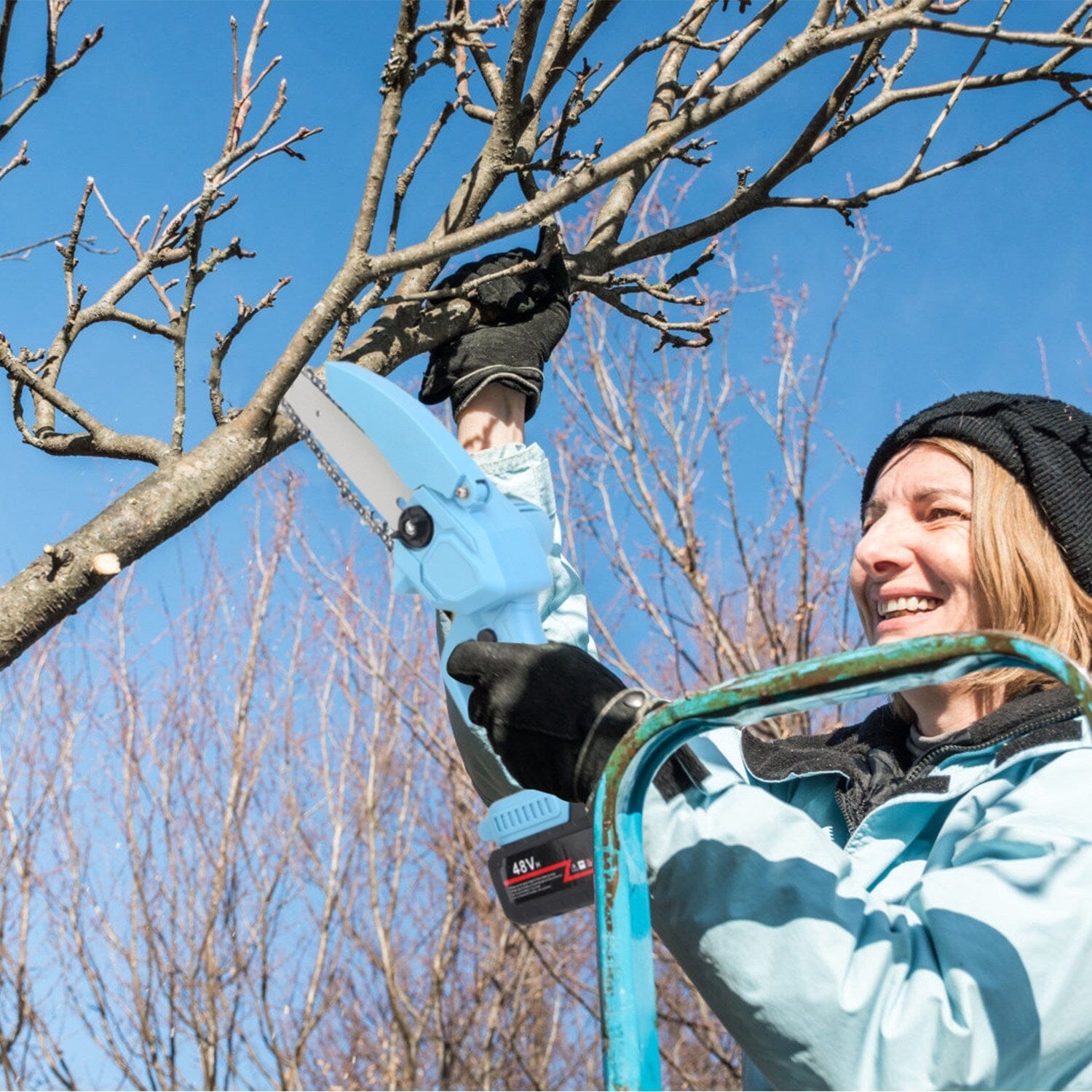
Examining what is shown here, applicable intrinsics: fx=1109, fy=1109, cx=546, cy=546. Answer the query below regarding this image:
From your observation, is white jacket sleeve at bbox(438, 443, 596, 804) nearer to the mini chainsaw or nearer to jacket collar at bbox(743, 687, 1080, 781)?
the mini chainsaw

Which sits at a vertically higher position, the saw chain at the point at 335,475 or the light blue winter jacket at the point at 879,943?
the saw chain at the point at 335,475

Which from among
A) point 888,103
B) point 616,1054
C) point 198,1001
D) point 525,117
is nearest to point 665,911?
point 616,1054

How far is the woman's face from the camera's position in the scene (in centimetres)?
159

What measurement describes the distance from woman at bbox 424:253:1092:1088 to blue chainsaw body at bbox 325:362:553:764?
0.13 meters

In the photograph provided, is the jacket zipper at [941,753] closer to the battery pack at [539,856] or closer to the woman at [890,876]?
the woman at [890,876]

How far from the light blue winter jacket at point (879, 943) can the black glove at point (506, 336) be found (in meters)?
0.91

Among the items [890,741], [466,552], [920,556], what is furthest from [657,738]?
[890,741]

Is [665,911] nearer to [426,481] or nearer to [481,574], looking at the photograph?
[481,574]

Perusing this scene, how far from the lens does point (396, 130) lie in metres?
2.02

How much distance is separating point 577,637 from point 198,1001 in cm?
493

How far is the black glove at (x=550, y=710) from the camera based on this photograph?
110 cm

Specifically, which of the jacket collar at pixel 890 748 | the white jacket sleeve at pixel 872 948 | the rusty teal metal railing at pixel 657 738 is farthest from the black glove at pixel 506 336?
the rusty teal metal railing at pixel 657 738

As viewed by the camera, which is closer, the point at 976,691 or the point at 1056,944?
the point at 1056,944

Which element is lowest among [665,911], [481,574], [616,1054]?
[616,1054]
